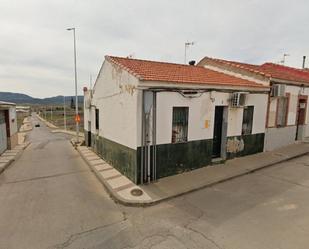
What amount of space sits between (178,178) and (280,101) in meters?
7.80

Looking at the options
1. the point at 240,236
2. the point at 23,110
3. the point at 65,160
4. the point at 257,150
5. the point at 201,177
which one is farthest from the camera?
the point at 23,110

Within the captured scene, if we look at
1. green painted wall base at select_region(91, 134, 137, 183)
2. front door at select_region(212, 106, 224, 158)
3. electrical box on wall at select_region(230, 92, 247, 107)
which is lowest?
green painted wall base at select_region(91, 134, 137, 183)

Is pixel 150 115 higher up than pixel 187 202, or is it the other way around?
pixel 150 115

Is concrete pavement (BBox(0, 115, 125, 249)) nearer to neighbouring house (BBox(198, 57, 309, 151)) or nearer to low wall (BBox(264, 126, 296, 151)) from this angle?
low wall (BBox(264, 126, 296, 151))

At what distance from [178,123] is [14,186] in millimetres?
6535

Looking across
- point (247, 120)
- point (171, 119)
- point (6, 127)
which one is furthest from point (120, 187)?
point (6, 127)

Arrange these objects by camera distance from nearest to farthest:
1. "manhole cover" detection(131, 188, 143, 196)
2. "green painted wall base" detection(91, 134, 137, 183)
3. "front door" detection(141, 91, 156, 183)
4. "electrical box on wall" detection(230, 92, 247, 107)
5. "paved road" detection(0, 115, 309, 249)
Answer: "paved road" detection(0, 115, 309, 249), "manhole cover" detection(131, 188, 143, 196), "front door" detection(141, 91, 156, 183), "green painted wall base" detection(91, 134, 137, 183), "electrical box on wall" detection(230, 92, 247, 107)

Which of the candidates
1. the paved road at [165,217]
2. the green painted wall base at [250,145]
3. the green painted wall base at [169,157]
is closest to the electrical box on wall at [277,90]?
the green painted wall base at [250,145]

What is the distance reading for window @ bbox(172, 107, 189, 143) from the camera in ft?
25.0

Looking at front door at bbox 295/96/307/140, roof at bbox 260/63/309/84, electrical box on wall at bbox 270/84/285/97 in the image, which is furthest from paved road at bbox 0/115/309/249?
front door at bbox 295/96/307/140

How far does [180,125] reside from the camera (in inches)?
306

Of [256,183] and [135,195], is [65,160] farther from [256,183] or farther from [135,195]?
[256,183]

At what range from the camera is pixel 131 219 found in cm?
510

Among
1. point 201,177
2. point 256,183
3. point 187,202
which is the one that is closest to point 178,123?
point 201,177
